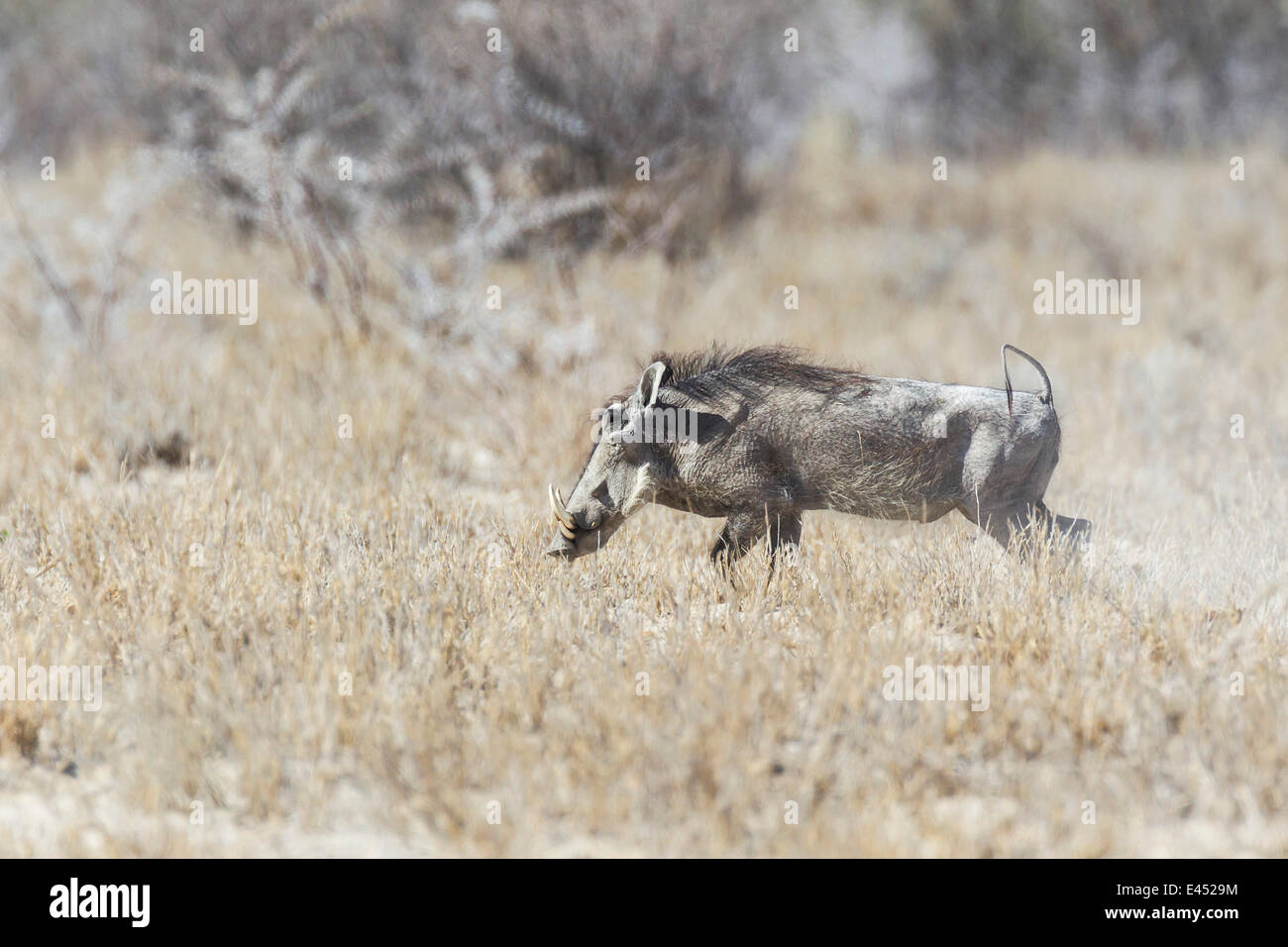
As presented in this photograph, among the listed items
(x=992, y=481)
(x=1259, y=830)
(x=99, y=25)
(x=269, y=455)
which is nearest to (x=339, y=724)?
(x=992, y=481)

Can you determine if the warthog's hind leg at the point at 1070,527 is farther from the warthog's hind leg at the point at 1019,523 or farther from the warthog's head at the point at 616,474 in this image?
the warthog's head at the point at 616,474

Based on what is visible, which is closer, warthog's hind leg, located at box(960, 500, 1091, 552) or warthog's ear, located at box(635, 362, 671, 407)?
warthog's ear, located at box(635, 362, 671, 407)

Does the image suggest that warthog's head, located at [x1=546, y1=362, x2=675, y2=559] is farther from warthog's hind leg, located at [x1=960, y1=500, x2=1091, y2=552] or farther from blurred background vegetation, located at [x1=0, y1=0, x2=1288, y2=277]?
blurred background vegetation, located at [x1=0, y1=0, x2=1288, y2=277]

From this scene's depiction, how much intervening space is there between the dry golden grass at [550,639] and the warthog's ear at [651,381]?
76 centimetres

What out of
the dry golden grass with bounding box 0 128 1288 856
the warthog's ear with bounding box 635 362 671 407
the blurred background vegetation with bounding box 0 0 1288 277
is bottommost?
the dry golden grass with bounding box 0 128 1288 856

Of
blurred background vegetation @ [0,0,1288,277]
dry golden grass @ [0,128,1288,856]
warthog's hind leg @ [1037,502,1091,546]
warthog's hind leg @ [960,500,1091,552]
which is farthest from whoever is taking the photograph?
blurred background vegetation @ [0,0,1288,277]

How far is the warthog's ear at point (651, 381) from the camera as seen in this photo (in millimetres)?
3777

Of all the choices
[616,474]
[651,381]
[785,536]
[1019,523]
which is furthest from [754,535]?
[1019,523]

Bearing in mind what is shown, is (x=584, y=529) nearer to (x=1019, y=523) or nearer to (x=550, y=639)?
(x=550, y=639)

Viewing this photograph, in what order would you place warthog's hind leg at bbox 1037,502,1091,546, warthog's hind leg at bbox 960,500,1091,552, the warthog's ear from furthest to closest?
warthog's hind leg at bbox 1037,502,1091,546
warthog's hind leg at bbox 960,500,1091,552
the warthog's ear

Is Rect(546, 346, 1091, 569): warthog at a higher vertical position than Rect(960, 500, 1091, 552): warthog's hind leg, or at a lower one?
higher

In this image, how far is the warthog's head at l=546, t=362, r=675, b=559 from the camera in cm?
384

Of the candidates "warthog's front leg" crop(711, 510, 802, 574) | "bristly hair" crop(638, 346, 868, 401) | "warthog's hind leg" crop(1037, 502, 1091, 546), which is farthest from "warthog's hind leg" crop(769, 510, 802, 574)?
"warthog's hind leg" crop(1037, 502, 1091, 546)

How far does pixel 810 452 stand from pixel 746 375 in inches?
13.8
